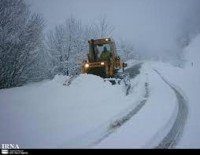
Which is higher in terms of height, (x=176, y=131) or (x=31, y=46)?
(x=31, y=46)

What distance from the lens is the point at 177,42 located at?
81562 mm

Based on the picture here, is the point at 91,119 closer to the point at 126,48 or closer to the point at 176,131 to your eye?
the point at 176,131

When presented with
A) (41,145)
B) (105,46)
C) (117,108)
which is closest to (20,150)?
(41,145)

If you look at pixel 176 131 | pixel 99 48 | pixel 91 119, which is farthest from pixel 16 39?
pixel 176 131

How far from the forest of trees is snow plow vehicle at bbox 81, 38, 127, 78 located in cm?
A: 556

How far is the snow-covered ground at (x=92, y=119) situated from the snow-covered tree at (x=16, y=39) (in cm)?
847

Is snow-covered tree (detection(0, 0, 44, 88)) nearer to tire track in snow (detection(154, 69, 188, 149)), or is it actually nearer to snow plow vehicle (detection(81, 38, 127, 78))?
snow plow vehicle (detection(81, 38, 127, 78))

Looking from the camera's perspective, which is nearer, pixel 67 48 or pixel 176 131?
pixel 176 131

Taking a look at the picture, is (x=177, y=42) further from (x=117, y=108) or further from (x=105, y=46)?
(x=117, y=108)

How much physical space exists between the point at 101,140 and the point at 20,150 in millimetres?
2114

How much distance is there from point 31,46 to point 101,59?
783cm

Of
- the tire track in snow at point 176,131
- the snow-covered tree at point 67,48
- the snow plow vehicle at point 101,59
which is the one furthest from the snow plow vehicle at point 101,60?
the snow-covered tree at point 67,48

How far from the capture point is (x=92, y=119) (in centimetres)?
935

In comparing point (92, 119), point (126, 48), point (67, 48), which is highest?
point (67, 48)
